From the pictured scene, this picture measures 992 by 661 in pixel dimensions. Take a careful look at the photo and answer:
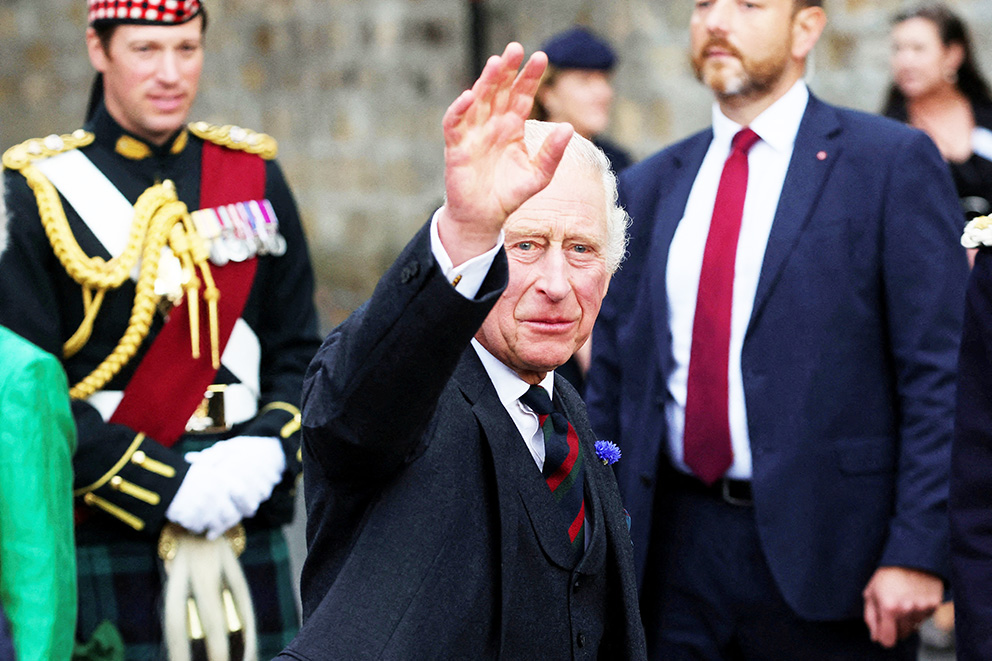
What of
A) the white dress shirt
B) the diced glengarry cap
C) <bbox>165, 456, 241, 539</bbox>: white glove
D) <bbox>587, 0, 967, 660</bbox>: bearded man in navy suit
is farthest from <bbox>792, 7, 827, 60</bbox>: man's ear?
the white dress shirt

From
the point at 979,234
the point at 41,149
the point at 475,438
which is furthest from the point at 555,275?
the point at 41,149

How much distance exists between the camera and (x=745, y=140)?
3.79 metres

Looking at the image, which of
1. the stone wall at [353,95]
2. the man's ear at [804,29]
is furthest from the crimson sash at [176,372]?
the stone wall at [353,95]

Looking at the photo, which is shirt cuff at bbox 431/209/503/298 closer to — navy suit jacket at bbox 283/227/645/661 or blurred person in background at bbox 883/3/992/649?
navy suit jacket at bbox 283/227/645/661

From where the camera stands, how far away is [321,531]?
2.04 m

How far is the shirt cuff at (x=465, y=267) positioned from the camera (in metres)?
1.88

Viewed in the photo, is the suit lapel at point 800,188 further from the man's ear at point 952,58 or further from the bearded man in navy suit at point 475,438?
the man's ear at point 952,58

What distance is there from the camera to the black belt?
12.0 ft

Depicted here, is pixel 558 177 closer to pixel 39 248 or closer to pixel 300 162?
pixel 39 248

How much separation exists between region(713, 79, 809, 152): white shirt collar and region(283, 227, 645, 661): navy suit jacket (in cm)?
177

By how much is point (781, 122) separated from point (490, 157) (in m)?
2.04

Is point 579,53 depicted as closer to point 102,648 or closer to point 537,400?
point 102,648

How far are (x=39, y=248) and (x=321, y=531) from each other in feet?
6.27

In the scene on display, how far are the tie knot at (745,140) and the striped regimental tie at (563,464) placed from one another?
1655mm
